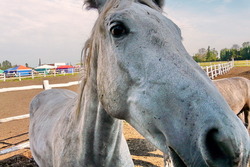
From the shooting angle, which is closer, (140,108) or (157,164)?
(140,108)

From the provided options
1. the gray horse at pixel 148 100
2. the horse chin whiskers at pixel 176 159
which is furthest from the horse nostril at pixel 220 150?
the horse chin whiskers at pixel 176 159

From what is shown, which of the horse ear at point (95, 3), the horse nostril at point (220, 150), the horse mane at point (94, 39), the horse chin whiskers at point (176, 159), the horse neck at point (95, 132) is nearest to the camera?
the horse nostril at point (220, 150)

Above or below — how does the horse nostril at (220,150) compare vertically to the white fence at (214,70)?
above

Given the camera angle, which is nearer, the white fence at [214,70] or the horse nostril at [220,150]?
the horse nostril at [220,150]

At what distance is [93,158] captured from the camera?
1.64 m

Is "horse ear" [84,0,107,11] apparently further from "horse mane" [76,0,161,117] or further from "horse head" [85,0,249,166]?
"horse head" [85,0,249,166]

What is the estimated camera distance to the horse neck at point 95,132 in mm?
1574

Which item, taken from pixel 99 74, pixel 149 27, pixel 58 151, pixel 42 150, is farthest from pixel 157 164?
pixel 149 27

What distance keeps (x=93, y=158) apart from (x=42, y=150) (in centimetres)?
115

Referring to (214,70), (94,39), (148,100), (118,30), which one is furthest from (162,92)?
(214,70)

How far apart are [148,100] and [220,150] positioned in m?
0.40

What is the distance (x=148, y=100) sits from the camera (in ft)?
3.34

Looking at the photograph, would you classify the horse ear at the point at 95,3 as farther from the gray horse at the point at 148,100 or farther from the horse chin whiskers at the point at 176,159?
the horse chin whiskers at the point at 176,159

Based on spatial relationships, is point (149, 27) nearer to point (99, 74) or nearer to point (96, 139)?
point (99, 74)
